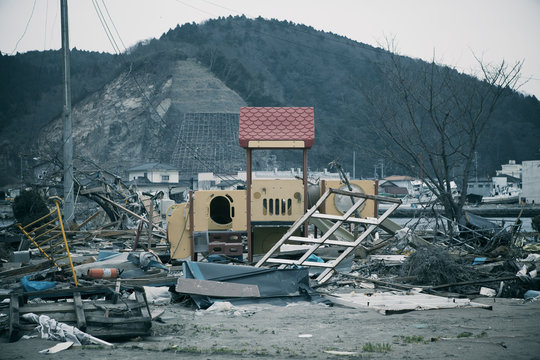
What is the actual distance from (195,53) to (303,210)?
139 m

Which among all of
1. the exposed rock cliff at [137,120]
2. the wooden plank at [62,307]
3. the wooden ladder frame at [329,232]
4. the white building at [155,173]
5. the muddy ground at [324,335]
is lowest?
the muddy ground at [324,335]

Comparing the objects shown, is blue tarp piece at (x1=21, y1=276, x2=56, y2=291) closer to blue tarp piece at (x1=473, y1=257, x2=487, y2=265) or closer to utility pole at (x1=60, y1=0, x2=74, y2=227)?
blue tarp piece at (x1=473, y1=257, x2=487, y2=265)

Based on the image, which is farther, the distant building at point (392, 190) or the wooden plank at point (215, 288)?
the distant building at point (392, 190)

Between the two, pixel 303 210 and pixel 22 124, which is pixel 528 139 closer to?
pixel 22 124

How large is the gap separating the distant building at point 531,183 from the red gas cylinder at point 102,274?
75.0m

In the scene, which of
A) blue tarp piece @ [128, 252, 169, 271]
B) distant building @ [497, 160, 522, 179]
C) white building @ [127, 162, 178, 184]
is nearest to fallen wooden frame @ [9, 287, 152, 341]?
blue tarp piece @ [128, 252, 169, 271]

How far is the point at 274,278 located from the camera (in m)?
10.2

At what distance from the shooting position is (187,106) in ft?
395

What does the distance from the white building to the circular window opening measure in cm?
7001

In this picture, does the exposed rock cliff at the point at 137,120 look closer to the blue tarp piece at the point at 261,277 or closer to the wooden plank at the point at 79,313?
the blue tarp piece at the point at 261,277

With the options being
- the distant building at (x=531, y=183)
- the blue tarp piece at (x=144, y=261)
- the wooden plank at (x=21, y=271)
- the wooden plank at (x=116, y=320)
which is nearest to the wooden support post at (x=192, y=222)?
the blue tarp piece at (x=144, y=261)

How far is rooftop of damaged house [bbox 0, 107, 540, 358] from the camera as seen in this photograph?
23.7 feet

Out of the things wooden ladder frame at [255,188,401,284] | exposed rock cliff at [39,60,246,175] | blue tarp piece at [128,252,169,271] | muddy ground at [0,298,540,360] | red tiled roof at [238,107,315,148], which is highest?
exposed rock cliff at [39,60,246,175]

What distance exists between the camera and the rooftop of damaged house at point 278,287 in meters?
7.22
